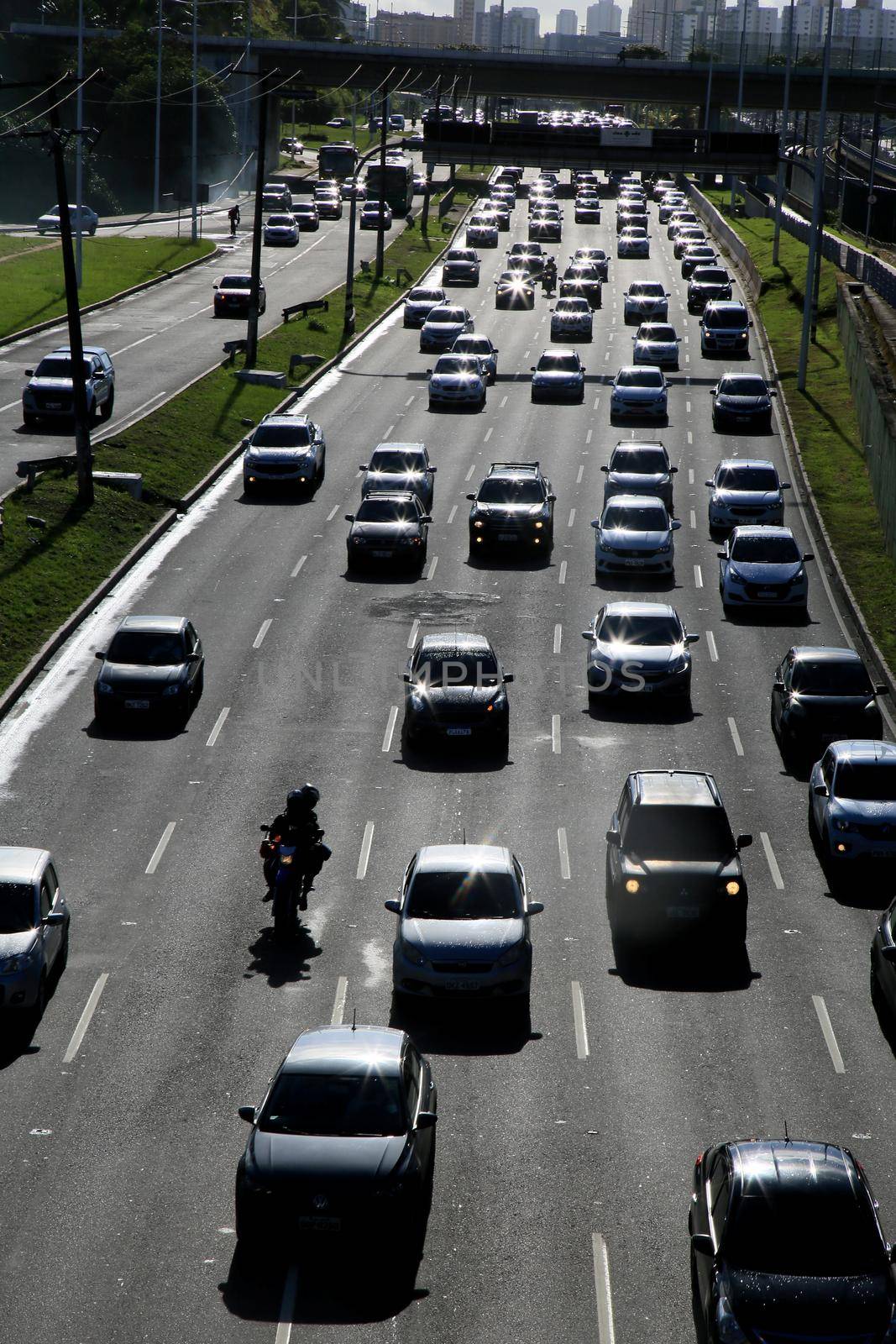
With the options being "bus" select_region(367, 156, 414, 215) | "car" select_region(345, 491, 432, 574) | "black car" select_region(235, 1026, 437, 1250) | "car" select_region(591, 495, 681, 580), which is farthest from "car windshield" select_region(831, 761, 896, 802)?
"bus" select_region(367, 156, 414, 215)

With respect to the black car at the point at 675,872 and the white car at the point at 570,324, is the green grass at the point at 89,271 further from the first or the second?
the black car at the point at 675,872

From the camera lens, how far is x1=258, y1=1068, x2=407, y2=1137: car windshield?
14.3 m

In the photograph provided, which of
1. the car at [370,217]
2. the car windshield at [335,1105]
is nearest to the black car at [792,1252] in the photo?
the car windshield at [335,1105]

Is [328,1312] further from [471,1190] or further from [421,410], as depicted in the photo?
[421,410]

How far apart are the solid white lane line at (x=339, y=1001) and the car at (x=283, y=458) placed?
95.1 ft

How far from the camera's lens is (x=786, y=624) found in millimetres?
37656

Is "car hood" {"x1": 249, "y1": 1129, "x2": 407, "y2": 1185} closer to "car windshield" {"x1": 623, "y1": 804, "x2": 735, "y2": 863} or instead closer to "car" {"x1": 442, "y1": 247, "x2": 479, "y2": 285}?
"car windshield" {"x1": 623, "y1": 804, "x2": 735, "y2": 863}

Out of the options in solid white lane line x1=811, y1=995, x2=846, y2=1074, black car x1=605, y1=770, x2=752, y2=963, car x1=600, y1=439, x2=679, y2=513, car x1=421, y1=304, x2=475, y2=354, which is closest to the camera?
solid white lane line x1=811, y1=995, x2=846, y2=1074

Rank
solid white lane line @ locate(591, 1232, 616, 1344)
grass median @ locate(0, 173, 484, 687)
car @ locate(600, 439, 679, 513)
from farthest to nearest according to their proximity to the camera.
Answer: car @ locate(600, 439, 679, 513)
grass median @ locate(0, 173, 484, 687)
solid white lane line @ locate(591, 1232, 616, 1344)

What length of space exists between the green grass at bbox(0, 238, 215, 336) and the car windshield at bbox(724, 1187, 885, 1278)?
199ft

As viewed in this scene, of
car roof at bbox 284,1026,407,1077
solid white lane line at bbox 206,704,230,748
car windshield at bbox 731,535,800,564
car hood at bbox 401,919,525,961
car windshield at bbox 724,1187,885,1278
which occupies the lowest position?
solid white lane line at bbox 206,704,230,748

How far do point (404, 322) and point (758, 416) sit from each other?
2564cm


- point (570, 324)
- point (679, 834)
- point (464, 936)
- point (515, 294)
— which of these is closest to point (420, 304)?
point (570, 324)

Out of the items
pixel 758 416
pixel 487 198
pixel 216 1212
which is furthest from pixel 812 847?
pixel 487 198
